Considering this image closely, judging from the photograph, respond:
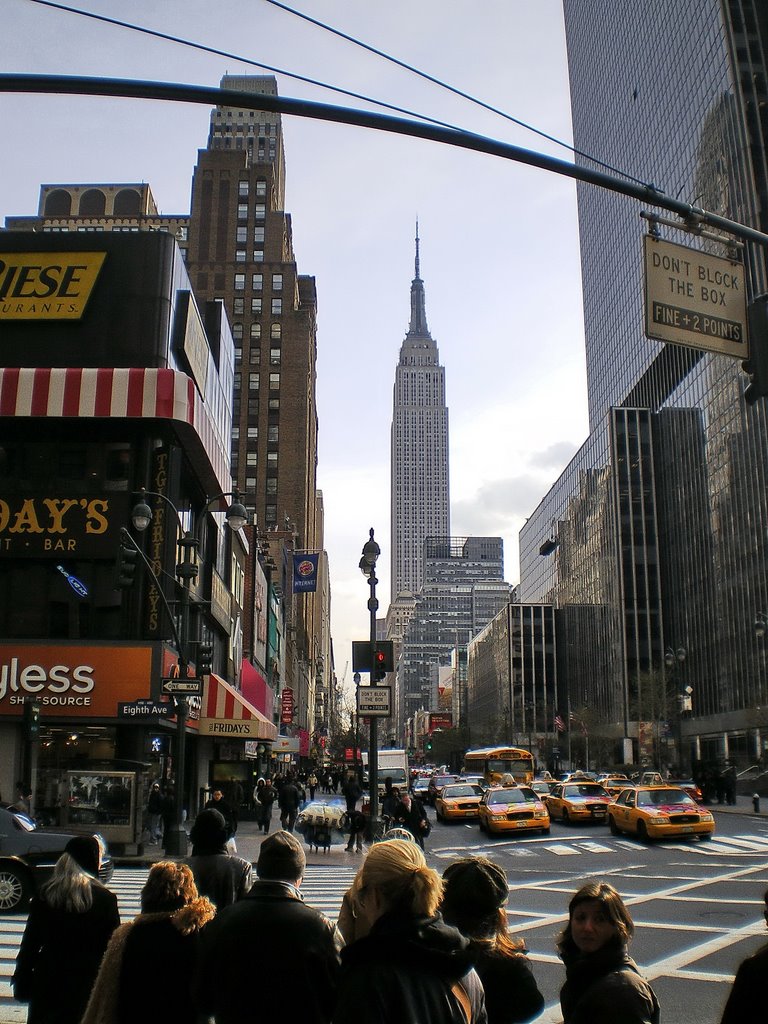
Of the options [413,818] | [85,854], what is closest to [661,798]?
[413,818]

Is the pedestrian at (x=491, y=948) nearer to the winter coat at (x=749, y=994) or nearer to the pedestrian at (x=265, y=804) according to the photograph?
the winter coat at (x=749, y=994)

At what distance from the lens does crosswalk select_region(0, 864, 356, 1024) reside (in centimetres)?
966

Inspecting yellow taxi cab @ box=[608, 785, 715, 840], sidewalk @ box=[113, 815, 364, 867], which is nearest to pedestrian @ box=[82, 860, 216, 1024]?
sidewalk @ box=[113, 815, 364, 867]

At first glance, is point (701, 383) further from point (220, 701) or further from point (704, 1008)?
point (704, 1008)

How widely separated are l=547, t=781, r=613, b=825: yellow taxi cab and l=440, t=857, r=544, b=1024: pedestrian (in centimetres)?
2945

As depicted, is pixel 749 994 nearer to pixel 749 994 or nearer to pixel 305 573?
pixel 749 994

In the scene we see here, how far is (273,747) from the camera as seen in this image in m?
58.5

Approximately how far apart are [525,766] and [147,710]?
32.9 meters

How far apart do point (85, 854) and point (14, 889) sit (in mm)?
9390

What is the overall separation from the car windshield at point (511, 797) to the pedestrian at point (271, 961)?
2680cm

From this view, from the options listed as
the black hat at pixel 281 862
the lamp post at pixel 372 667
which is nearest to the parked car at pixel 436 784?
the lamp post at pixel 372 667

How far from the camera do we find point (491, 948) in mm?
4879

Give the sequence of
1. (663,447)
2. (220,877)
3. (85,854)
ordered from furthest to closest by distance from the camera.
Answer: (663,447) → (220,877) → (85,854)

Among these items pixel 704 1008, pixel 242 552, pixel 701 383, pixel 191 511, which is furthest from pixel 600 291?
pixel 704 1008
